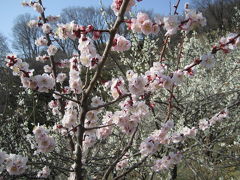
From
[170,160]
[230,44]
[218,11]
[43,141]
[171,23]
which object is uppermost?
[218,11]

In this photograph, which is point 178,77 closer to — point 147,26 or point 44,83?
point 147,26

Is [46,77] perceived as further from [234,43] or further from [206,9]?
[206,9]

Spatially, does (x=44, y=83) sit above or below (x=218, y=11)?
below

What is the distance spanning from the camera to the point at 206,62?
6.19 ft

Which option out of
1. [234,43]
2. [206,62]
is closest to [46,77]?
[206,62]

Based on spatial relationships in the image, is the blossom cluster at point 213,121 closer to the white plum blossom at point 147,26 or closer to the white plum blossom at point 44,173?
the white plum blossom at point 147,26

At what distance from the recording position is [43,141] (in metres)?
2.37

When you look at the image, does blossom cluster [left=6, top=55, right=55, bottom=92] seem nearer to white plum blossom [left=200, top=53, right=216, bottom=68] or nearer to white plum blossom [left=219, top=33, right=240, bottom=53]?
white plum blossom [left=200, top=53, right=216, bottom=68]

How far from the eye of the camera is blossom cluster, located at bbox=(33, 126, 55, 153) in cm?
236

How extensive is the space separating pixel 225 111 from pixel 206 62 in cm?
164

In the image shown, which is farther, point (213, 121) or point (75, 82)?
point (213, 121)

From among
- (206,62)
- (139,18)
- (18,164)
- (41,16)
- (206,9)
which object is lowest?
(18,164)

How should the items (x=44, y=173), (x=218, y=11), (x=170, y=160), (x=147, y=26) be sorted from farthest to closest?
1. (x=218, y=11)
2. (x=44, y=173)
3. (x=170, y=160)
4. (x=147, y=26)

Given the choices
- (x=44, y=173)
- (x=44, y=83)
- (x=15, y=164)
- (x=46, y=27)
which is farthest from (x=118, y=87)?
(x=46, y=27)
